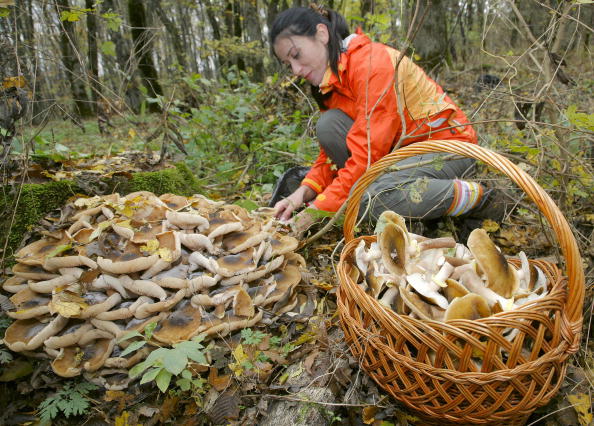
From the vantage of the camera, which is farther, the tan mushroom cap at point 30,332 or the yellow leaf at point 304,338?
the yellow leaf at point 304,338

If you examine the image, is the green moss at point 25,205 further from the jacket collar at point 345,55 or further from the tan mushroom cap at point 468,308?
the tan mushroom cap at point 468,308

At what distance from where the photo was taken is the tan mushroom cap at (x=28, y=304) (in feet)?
7.39

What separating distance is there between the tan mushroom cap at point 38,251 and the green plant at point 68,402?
0.81 meters

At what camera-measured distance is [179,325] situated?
89.3 inches

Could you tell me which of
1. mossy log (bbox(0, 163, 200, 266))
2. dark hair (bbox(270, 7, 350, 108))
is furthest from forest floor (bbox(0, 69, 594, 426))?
dark hair (bbox(270, 7, 350, 108))

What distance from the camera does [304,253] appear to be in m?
3.53

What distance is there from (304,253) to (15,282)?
2.23 m

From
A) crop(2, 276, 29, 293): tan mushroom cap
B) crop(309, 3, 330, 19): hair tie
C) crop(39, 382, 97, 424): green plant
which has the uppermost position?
crop(309, 3, 330, 19): hair tie

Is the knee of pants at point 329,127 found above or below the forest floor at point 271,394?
above

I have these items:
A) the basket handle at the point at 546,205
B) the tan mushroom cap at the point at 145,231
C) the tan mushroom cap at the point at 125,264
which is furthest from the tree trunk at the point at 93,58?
the basket handle at the point at 546,205

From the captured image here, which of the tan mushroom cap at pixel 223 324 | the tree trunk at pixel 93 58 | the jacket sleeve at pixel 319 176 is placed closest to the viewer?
the tan mushroom cap at pixel 223 324

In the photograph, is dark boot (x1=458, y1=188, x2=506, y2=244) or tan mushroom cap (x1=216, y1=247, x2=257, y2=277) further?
dark boot (x1=458, y1=188, x2=506, y2=244)

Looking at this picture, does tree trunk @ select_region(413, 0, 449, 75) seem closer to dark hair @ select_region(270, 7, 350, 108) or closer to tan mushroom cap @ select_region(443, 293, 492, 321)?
dark hair @ select_region(270, 7, 350, 108)

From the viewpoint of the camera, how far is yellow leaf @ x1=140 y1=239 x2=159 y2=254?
235cm
